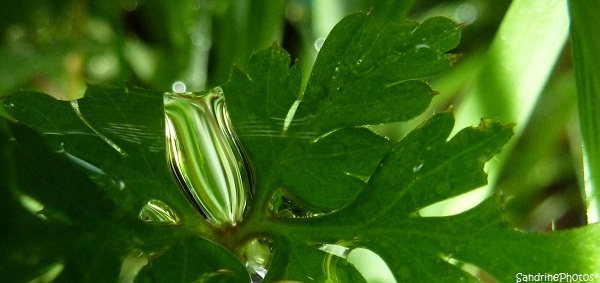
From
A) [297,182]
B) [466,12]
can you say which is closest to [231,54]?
[466,12]

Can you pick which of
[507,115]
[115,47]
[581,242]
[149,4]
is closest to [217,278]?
[581,242]

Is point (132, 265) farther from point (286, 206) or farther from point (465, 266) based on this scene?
point (465, 266)

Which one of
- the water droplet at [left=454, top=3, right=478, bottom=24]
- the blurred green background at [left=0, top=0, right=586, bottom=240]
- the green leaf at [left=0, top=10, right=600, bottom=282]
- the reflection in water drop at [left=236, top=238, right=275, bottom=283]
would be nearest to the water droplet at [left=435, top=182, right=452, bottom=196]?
the green leaf at [left=0, top=10, right=600, bottom=282]

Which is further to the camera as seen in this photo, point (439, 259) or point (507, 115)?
point (507, 115)

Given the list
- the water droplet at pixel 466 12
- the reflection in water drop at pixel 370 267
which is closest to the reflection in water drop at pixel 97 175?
the reflection in water drop at pixel 370 267

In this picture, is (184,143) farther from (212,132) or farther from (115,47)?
(115,47)

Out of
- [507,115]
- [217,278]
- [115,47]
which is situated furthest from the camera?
[115,47]

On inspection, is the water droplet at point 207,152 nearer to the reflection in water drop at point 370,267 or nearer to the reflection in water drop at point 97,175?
the reflection in water drop at point 97,175

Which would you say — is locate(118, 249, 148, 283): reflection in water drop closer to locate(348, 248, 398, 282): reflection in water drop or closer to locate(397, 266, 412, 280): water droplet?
locate(397, 266, 412, 280): water droplet
